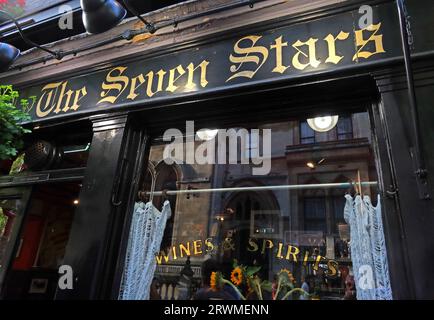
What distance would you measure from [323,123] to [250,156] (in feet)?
2.65

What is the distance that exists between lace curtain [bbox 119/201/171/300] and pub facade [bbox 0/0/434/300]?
0.5 inches

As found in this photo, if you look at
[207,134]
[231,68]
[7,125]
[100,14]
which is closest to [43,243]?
[7,125]

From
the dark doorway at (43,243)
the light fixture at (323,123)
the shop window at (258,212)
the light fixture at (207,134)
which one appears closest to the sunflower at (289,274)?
the shop window at (258,212)

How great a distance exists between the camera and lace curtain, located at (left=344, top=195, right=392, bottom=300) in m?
2.32

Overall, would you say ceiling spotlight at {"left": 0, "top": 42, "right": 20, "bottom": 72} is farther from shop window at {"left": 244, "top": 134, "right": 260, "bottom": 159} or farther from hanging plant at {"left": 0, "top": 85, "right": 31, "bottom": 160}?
shop window at {"left": 244, "top": 134, "right": 260, "bottom": 159}

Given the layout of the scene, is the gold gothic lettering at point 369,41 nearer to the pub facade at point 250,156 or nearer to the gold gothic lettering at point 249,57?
the pub facade at point 250,156

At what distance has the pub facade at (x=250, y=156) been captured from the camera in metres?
2.43

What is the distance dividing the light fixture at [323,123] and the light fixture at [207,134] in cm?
104

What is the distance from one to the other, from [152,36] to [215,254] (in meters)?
2.74

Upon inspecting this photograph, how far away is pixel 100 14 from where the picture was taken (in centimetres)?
325

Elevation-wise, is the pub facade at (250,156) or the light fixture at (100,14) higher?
the light fixture at (100,14)

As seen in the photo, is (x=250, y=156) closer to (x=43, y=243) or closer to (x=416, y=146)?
(x=416, y=146)

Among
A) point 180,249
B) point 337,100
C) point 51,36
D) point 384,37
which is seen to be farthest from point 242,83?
point 51,36

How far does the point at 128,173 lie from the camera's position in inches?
136
